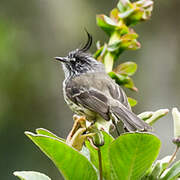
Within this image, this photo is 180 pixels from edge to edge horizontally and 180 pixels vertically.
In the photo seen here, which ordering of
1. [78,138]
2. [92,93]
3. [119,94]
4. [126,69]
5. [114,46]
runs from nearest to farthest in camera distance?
1. [78,138]
2. [114,46]
3. [126,69]
4. [119,94]
5. [92,93]

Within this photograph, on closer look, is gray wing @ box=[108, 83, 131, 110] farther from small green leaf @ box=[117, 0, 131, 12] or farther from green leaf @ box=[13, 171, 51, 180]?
green leaf @ box=[13, 171, 51, 180]

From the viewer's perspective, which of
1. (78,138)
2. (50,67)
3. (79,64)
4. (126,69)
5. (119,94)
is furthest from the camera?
(50,67)

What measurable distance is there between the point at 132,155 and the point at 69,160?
0.21 metres

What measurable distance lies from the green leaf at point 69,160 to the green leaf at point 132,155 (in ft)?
0.28

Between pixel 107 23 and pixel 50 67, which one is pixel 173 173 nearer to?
pixel 107 23

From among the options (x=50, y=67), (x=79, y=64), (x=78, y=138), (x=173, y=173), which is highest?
(x=50, y=67)

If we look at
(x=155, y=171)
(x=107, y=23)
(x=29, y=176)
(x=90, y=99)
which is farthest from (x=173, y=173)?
(x=90, y=99)

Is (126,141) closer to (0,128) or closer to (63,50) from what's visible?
(0,128)

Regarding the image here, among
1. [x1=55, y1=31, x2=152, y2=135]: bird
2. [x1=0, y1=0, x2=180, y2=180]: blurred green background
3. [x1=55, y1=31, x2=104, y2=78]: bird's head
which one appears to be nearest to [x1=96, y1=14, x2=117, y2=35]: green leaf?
[x1=55, y1=31, x2=152, y2=135]: bird

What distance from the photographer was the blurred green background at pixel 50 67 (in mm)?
5629

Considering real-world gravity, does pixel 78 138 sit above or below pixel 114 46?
below

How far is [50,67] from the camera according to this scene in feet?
21.4

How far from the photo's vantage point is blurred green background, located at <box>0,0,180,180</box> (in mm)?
5629

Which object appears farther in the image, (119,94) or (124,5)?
(119,94)
